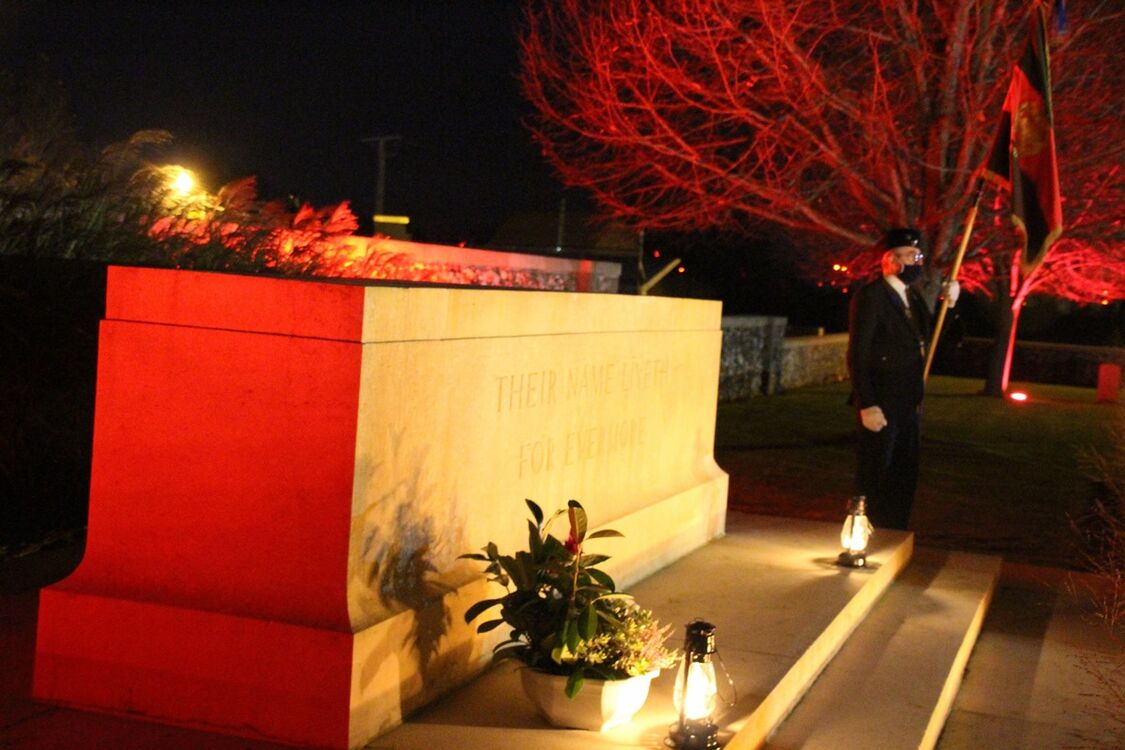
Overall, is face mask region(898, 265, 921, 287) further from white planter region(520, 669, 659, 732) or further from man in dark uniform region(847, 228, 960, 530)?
white planter region(520, 669, 659, 732)

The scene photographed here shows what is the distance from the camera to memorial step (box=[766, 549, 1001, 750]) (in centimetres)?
524

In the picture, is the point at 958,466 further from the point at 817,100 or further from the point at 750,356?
the point at 750,356

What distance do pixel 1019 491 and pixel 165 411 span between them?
11873 millimetres

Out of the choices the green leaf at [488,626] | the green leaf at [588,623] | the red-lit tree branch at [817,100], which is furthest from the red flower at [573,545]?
the red-lit tree branch at [817,100]

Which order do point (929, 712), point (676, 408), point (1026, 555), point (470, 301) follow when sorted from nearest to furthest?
point (470, 301), point (929, 712), point (676, 408), point (1026, 555)

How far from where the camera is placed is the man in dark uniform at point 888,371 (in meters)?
8.89

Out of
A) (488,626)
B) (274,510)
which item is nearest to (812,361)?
(488,626)

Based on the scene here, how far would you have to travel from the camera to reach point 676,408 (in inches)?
314

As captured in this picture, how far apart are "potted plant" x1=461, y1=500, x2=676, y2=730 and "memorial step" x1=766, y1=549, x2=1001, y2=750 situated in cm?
81

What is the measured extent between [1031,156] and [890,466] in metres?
3.58

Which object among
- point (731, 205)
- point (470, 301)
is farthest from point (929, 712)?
point (731, 205)

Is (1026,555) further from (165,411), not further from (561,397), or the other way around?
(165,411)

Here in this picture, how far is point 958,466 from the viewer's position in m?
16.8

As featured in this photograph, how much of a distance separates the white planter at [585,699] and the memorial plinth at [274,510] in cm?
46
